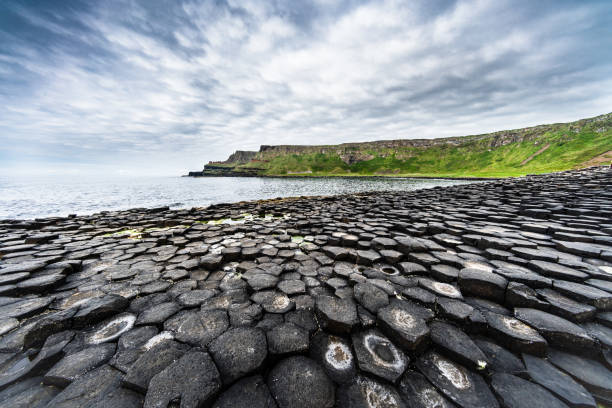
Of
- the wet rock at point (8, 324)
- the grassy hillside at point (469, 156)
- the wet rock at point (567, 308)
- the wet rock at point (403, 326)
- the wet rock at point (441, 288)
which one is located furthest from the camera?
the grassy hillside at point (469, 156)

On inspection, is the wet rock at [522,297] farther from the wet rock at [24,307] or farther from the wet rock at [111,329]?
the wet rock at [24,307]

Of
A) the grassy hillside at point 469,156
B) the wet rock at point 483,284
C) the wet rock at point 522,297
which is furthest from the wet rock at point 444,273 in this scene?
the grassy hillside at point 469,156

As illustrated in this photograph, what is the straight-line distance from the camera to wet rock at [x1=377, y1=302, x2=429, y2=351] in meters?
2.00

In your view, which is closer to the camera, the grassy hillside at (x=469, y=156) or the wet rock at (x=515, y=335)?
the wet rock at (x=515, y=335)

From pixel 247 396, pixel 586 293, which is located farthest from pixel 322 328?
pixel 586 293

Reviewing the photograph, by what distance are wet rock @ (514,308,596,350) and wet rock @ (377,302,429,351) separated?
3.58ft

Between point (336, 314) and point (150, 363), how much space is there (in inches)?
71.9

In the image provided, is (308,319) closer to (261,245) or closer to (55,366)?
(55,366)

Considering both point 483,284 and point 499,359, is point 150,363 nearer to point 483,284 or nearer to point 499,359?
point 499,359

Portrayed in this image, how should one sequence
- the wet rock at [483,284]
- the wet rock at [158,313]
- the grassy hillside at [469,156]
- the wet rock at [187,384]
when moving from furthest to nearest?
the grassy hillside at [469,156], the wet rock at [483,284], the wet rock at [158,313], the wet rock at [187,384]

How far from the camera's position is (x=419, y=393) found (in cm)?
167

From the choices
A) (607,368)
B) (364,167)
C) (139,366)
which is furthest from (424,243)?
(364,167)

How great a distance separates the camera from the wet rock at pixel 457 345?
1822 mm

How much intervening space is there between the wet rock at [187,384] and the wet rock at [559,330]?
121 inches
